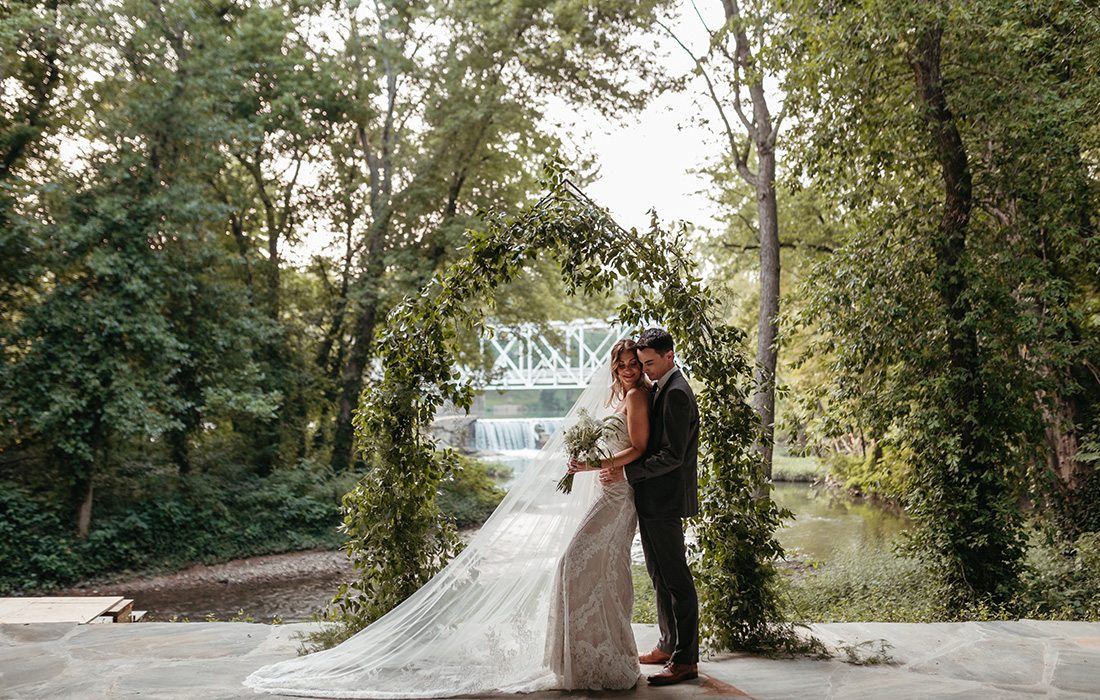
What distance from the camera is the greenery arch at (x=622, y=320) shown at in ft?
16.9

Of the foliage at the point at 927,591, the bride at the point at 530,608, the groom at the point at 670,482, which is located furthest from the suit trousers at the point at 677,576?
the foliage at the point at 927,591

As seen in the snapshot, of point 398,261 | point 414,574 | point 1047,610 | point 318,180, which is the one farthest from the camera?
point 318,180

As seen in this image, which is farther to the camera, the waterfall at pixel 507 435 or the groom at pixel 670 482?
the waterfall at pixel 507 435

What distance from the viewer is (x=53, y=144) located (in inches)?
544

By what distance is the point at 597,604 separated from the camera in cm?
423

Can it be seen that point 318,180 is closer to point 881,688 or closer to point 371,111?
point 371,111

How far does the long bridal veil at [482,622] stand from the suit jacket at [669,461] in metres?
0.29

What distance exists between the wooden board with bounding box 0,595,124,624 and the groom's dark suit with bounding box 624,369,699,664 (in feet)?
15.9

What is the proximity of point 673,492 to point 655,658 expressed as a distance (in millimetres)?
1000

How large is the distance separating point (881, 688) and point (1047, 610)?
420cm

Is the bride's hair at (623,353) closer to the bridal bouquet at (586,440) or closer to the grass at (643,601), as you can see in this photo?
the bridal bouquet at (586,440)

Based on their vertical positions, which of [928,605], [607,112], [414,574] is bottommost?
[928,605]

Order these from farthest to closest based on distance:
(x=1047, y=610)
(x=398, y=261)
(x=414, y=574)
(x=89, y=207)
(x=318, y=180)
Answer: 1. (x=318, y=180)
2. (x=398, y=261)
3. (x=89, y=207)
4. (x=1047, y=610)
5. (x=414, y=574)

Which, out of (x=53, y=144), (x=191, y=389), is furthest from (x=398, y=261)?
(x=53, y=144)
